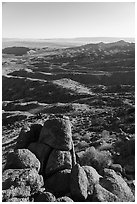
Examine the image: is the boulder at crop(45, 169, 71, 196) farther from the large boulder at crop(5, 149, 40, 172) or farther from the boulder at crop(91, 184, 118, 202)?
the boulder at crop(91, 184, 118, 202)

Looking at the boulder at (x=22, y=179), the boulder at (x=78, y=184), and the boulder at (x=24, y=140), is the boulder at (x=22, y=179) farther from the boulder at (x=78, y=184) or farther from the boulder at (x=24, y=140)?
the boulder at (x=24, y=140)

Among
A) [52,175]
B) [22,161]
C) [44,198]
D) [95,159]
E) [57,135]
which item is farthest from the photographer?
[95,159]

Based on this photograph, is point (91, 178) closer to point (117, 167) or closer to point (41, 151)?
point (41, 151)

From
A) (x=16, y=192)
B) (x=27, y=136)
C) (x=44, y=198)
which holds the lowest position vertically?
(x=44, y=198)

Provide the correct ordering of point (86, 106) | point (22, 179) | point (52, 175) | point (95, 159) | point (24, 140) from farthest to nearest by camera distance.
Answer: point (86, 106)
point (95, 159)
point (24, 140)
point (52, 175)
point (22, 179)

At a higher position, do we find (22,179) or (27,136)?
(27,136)

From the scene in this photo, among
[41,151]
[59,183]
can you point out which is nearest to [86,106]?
[41,151]

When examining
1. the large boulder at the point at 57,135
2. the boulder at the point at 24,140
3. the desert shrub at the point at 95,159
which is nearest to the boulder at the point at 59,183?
the large boulder at the point at 57,135
